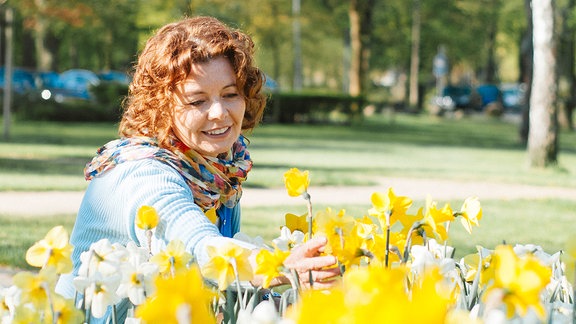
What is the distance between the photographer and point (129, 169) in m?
2.53

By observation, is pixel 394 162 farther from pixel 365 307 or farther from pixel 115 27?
pixel 115 27

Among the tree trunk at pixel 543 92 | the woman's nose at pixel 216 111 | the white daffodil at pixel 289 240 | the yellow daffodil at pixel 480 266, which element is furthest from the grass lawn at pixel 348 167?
the yellow daffodil at pixel 480 266

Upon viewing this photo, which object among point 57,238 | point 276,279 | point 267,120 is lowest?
point 267,120

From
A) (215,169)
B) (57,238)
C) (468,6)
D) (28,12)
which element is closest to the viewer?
(57,238)

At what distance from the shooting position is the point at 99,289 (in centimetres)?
186

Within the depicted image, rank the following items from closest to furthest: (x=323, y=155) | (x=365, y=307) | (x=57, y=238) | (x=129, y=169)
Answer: (x=365, y=307)
(x=57, y=238)
(x=129, y=169)
(x=323, y=155)

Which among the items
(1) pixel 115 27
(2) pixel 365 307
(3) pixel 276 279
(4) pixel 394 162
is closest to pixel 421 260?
(3) pixel 276 279

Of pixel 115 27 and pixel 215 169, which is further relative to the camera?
pixel 115 27

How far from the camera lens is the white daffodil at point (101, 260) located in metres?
1.86

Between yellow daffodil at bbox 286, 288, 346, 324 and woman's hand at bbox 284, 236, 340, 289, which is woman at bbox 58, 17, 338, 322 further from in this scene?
yellow daffodil at bbox 286, 288, 346, 324

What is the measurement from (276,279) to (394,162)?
13896 mm

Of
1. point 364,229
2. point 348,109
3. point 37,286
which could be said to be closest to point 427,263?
point 364,229

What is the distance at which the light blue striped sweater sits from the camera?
7.29ft

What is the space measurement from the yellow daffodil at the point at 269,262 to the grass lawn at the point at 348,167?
4.14 metres
